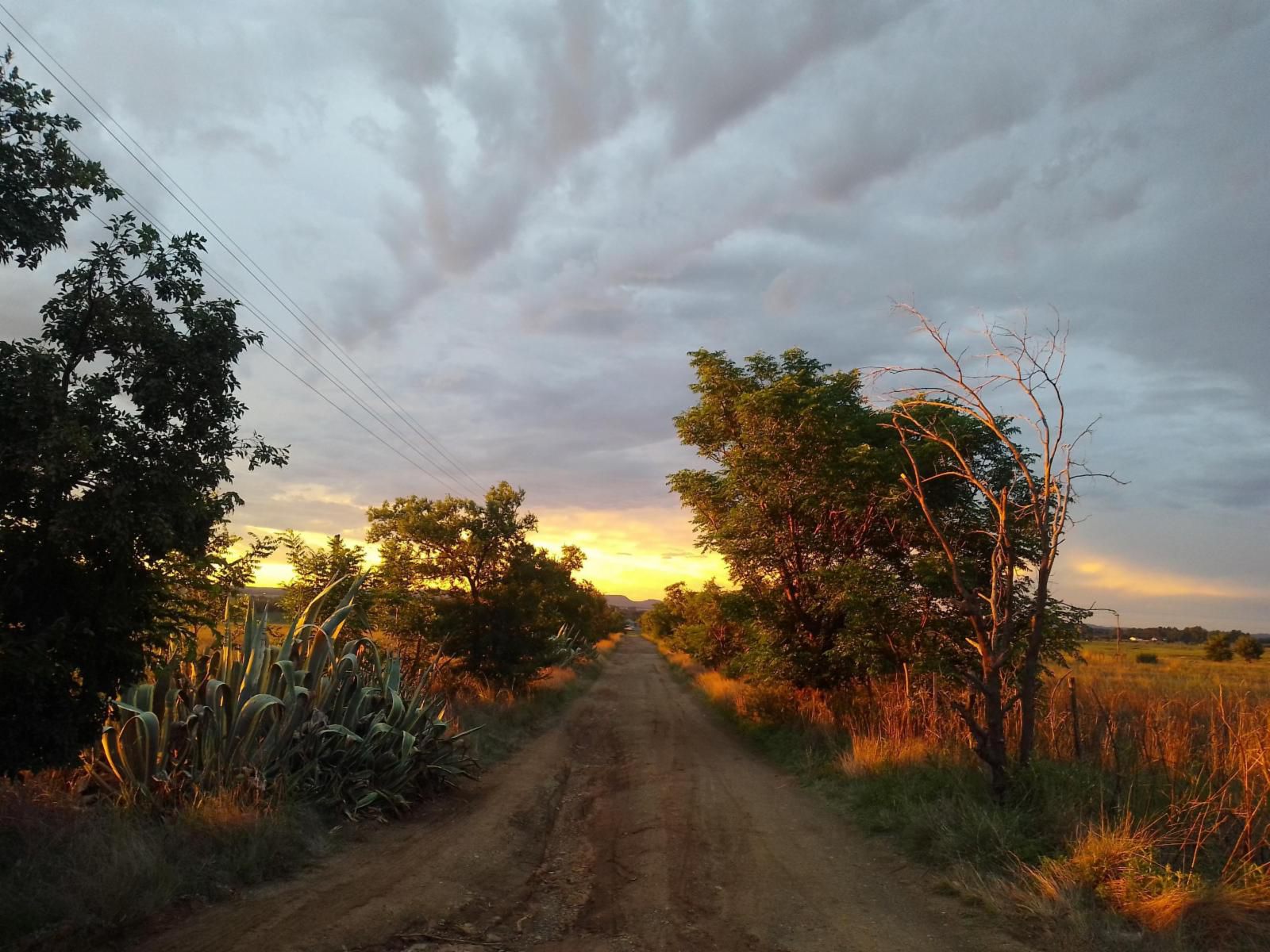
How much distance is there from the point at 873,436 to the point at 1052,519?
9.30m

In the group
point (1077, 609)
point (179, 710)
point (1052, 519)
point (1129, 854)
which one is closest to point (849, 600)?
point (1077, 609)

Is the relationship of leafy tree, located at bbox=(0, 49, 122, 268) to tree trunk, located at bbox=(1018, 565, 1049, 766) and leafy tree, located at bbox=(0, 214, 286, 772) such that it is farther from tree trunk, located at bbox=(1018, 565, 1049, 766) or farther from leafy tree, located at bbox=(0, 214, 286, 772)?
tree trunk, located at bbox=(1018, 565, 1049, 766)

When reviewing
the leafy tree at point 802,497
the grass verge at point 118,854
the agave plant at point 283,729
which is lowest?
the grass verge at point 118,854

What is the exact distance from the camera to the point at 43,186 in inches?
226

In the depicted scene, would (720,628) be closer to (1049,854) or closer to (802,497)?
(802,497)

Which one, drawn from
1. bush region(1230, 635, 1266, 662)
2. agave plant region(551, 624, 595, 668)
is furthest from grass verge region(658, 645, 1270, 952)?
bush region(1230, 635, 1266, 662)

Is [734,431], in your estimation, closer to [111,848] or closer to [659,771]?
[659,771]

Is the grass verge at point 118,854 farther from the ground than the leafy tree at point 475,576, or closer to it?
closer to it

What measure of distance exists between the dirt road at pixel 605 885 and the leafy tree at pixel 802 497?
4.72 metres

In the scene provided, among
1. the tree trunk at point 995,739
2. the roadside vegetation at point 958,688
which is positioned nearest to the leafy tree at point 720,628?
the roadside vegetation at point 958,688

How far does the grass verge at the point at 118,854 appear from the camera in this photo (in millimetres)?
4855

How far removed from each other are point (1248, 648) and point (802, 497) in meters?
50.2

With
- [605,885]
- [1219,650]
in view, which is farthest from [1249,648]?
[605,885]

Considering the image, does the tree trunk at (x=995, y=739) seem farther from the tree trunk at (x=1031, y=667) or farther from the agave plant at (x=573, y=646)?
the agave plant at (x=573, y=646)
